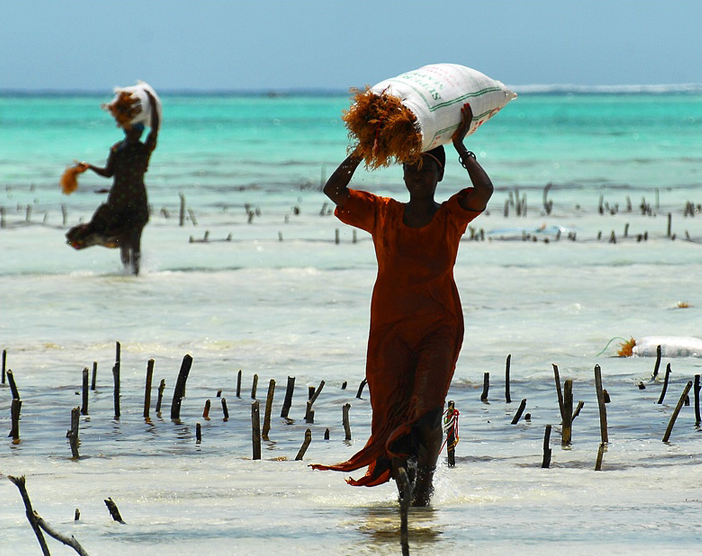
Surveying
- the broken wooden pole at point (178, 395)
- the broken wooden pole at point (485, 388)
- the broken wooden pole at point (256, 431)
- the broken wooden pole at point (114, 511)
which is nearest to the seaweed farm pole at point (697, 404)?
the broken wooden pole at point (485, 388)

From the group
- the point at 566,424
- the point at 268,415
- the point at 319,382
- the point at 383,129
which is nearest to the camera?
the point at 383,129

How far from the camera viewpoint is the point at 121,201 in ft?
39.6

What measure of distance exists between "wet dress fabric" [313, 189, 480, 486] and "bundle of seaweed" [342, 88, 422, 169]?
0.65ft

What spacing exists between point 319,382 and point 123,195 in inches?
203

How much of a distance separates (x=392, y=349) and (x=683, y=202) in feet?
63.5

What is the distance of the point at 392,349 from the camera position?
465 centimetres

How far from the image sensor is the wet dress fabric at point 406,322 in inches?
179

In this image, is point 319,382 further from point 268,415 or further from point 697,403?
point 697,403

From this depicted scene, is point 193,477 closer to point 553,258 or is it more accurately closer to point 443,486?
point 443,486

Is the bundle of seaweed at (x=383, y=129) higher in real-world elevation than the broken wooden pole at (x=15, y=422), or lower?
higher

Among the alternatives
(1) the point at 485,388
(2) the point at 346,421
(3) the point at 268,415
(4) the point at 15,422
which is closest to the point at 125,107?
(1) the point at 485,388

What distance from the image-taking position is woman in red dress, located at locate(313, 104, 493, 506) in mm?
4539

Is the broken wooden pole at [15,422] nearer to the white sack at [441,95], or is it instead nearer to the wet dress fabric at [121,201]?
the white sack at [441,95]

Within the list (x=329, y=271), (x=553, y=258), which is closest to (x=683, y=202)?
(x=553, y=258)
